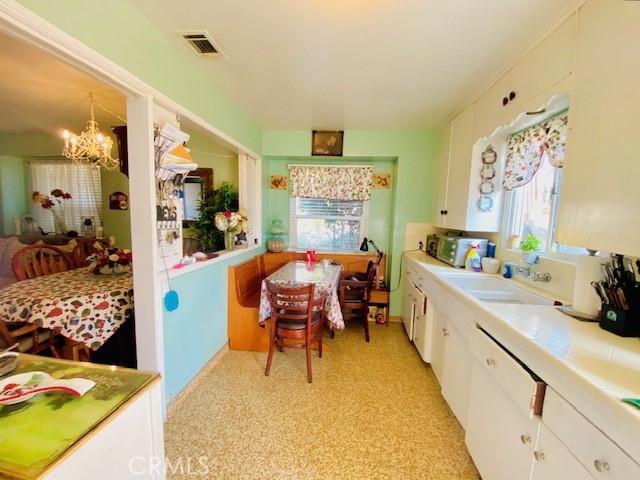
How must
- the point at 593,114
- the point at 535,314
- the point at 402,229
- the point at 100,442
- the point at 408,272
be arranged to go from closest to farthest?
the point at 100,442
the point at 593,114
the point at 535,314
the point at 408,272
the point at 402,229

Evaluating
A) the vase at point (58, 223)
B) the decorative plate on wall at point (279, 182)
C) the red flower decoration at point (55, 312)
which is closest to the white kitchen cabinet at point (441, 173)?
the decorative plate on wall at point (279, 182)

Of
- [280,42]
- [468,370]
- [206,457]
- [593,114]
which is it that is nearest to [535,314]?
[468,370]

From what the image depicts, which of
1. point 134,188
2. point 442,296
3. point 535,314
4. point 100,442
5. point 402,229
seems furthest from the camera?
point 402,229

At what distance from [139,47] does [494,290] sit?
280 cm

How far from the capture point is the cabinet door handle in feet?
2.28

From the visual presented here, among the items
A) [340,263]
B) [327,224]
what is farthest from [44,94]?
[340,263]

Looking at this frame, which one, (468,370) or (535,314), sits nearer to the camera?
(535,314)

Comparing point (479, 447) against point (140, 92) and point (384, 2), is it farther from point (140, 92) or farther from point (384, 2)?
point (140, 92)

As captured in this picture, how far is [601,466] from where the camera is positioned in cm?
71

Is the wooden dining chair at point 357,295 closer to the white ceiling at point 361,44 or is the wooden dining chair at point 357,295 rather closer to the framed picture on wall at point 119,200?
the white ceiling at point 361,44

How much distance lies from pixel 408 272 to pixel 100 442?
114 inches

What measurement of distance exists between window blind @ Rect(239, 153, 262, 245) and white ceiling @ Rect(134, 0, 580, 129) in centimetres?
86

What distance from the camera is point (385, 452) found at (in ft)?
5.01

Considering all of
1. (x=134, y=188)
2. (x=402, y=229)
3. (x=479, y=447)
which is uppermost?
(x=134, y=188)
